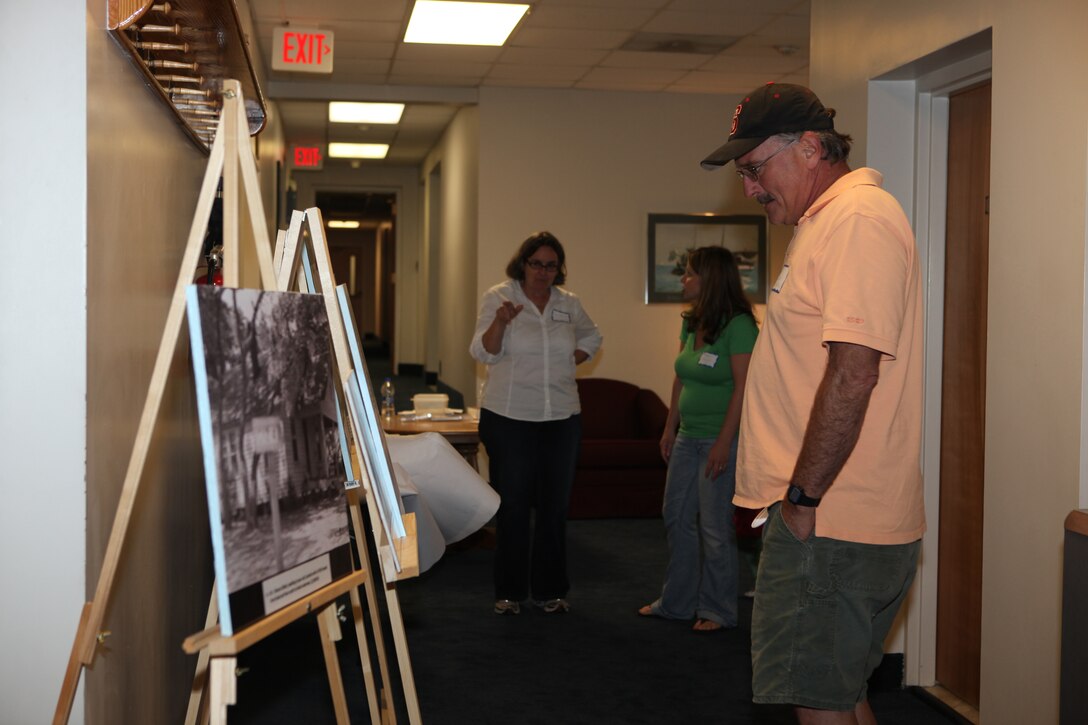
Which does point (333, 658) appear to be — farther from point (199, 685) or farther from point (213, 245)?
point (213, 245)

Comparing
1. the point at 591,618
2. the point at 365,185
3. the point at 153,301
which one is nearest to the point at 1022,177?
the point at 153,301

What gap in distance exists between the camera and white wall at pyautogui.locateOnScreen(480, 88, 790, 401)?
808cm

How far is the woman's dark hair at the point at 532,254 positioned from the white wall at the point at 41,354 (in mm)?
2898

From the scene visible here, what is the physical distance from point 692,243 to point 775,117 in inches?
236

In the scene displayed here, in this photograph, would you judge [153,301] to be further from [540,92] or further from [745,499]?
[540,92]

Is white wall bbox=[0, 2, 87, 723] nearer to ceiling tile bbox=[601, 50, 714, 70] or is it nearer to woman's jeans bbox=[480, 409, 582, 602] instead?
woman's jeans bbox=[480, 409, 582, 602]

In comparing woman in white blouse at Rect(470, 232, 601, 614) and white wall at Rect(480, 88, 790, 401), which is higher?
white wall at Rect(480, 88, 790, 401)

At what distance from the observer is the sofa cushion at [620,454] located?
6.91 m

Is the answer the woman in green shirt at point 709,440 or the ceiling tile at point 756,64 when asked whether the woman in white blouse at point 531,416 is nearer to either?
the woman in green shirt at point 709,440

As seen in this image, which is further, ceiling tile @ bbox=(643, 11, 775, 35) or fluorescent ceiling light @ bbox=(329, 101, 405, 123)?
fluorescent ceiling light @ bbox=(329, 101, 405, 123)

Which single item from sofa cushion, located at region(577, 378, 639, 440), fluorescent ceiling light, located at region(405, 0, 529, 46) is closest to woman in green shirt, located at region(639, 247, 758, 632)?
fluorescent ceiling light, located at region(405, 0, 529, 46)

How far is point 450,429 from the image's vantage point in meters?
5.60

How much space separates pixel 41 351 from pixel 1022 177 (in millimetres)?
2520

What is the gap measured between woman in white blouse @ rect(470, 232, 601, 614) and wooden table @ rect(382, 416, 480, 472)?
90 cm
